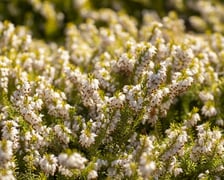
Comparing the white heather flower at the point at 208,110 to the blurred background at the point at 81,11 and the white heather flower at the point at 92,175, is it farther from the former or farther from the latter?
the blurred background at the point at 81,11

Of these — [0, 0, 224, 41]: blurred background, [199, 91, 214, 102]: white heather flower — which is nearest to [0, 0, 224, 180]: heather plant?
[199, 91, 214, 102]: white heather flower

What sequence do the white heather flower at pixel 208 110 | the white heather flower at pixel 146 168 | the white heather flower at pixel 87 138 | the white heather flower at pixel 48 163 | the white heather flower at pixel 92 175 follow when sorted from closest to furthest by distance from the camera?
the white heather flower at pixel 146 168 < the white heather flower at pixel 92 175 < the white heather flower at pixel 48 163 < the white heather flower at pixel 87 138 < the white heather flower at pixel 208 110

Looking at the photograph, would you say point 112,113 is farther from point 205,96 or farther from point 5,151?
point 205,96

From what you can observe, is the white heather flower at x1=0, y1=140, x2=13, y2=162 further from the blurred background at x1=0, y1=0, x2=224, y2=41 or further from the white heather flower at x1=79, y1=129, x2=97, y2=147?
the blurred background at x1=0, y1=0, x2=224, y2=41

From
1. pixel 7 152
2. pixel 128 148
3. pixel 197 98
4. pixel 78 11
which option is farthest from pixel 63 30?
pixel 7 152

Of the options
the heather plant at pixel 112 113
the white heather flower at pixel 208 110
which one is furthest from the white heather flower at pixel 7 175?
the white heather flower at pixel 208 110

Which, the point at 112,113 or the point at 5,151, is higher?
the point at 112,113

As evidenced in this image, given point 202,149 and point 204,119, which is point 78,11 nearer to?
point 204,119

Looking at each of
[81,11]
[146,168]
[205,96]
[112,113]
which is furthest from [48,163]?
[81,11]
